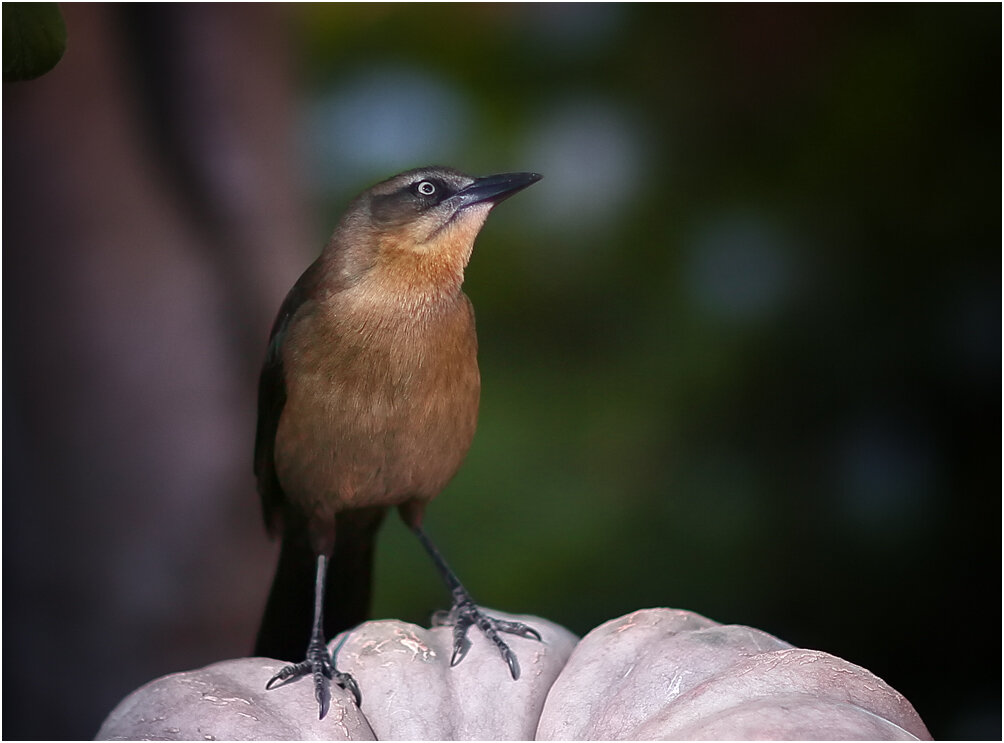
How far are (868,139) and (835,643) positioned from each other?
848 mm

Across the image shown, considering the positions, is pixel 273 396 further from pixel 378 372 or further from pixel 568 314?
pixel 568 314

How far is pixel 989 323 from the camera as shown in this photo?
163 cm

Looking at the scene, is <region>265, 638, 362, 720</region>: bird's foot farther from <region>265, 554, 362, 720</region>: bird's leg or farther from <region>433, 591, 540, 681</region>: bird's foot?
<region>433, 591, 540, 681</region>: bird's foot

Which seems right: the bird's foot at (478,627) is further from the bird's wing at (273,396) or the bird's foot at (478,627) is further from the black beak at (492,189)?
the black beak at (492,189)

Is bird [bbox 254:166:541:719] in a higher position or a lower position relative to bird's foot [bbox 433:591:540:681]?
higher

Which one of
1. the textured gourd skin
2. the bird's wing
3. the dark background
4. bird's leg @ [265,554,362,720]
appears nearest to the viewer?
the textured gourd skin

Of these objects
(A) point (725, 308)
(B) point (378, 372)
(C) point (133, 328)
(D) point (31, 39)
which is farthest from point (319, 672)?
(D) point (31, 39)

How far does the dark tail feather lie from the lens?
1462 mm

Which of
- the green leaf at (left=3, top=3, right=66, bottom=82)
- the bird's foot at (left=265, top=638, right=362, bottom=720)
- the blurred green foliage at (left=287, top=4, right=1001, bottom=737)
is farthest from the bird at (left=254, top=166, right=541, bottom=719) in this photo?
the green leaf at (left=3, top=3, right=66, bottom=82)

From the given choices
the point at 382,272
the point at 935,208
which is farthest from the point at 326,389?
the point at 935,208

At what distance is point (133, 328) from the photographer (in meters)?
1.50

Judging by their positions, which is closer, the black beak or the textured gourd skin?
the textured gourd skin

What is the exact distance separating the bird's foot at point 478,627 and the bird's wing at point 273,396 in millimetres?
308

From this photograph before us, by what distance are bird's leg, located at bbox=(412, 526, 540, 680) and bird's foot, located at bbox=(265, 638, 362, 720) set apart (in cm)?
15
